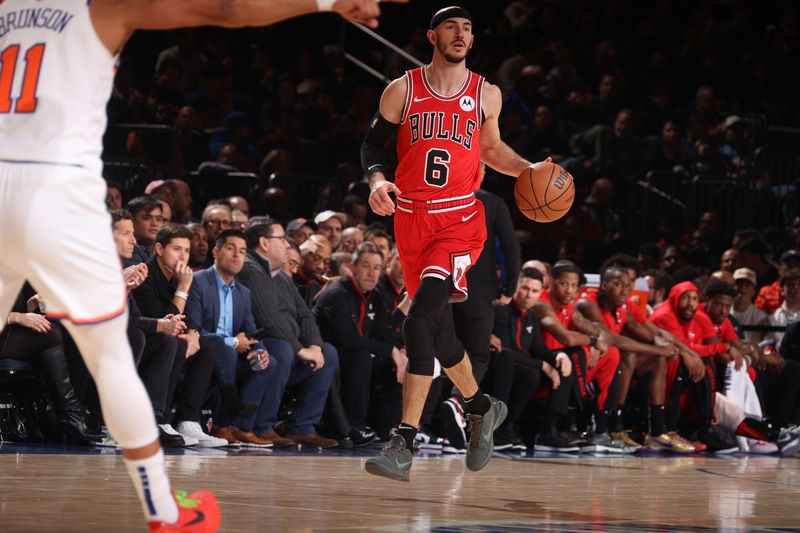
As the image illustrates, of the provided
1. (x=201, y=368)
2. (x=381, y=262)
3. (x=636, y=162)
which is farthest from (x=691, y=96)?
A: (x=201, y=368)

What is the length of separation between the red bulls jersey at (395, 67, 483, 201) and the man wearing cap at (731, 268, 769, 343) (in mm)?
6503

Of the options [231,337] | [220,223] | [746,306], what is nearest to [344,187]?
[220,223]

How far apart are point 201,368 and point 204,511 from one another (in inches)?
182

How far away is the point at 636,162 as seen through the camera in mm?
15531

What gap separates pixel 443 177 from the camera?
6.46 metres

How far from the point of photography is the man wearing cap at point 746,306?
12320 mm

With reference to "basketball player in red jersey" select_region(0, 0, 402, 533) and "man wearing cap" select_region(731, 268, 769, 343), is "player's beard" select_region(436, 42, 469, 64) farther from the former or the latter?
"man wearing cap" select_region(731, 268, 769, 343)

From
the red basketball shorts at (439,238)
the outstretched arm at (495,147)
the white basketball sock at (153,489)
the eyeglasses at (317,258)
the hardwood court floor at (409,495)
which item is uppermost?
the outstretched arm at (495,147)

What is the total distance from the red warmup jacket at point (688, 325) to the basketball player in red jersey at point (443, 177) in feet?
15.3

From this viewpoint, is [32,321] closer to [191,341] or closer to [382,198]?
[191,341]

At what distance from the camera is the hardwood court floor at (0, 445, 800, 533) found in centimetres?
461

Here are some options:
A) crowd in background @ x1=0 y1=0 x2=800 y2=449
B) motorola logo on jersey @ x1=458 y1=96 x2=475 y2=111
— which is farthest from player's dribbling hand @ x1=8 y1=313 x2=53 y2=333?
motorola logo on jersey @ x1=458 y1=96 x2=475 y2=111

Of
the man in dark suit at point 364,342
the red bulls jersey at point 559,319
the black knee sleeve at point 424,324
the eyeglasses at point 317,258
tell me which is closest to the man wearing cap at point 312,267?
the eyeglasses at point 317,258

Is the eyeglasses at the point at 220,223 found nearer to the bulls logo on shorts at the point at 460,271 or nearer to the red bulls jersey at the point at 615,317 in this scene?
the red bulls jersey at the point at 615,317
